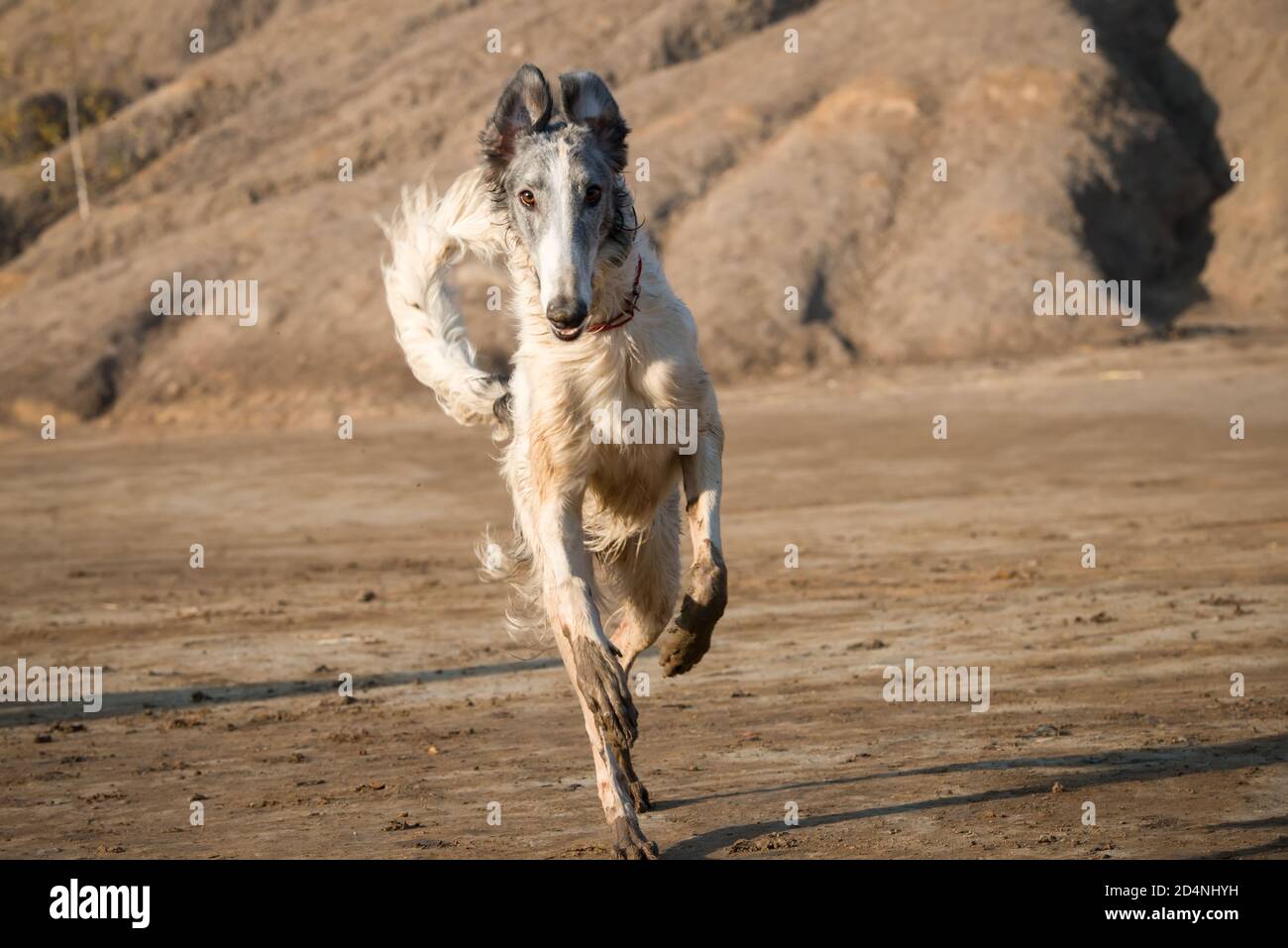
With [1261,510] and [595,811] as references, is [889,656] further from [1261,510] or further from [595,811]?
[1261,510]

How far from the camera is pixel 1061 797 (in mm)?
6262

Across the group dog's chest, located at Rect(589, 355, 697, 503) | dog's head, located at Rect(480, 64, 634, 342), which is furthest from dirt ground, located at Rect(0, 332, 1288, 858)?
dog's head, located at Rect(480, 64, 634, 342)

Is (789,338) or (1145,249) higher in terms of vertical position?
(1145,249)

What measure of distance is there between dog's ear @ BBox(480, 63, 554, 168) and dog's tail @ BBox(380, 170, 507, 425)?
5.81ft

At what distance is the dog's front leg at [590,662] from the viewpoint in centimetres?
570

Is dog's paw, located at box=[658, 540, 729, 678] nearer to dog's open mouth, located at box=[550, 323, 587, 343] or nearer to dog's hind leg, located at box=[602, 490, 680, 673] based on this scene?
dog's hind leg, located at box=[602, 490, 680, 673]

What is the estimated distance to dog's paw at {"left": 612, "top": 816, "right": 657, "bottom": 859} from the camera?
565 cm

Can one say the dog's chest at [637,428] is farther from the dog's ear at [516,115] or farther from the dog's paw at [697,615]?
the dog's ear at [516,115]

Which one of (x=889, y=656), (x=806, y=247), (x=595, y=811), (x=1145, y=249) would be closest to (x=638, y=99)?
(x=806, y=247)

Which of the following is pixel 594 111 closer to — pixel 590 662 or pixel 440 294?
pixel 590 662

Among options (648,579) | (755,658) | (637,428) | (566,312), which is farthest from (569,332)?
(755,658)

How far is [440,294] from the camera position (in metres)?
9.09

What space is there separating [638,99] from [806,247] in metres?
7.03

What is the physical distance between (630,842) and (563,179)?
2.37 meters
